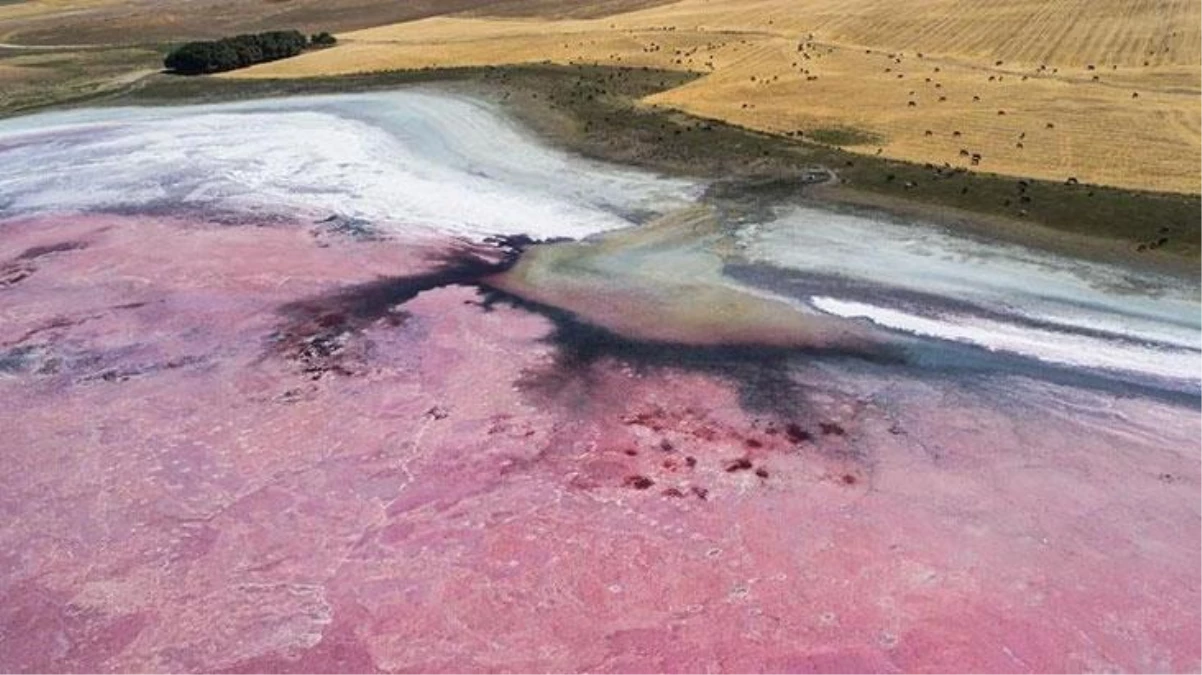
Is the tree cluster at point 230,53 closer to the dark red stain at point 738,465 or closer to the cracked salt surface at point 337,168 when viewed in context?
the cracked salt surface at point 337,168

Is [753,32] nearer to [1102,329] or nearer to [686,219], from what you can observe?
[686,219]

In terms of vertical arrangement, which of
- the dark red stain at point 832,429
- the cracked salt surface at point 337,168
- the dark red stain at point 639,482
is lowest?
the dark red stain at point 639,482

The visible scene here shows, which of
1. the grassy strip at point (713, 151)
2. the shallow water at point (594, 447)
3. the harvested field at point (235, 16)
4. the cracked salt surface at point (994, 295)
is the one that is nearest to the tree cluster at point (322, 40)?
the harvested field at point (235, 16)

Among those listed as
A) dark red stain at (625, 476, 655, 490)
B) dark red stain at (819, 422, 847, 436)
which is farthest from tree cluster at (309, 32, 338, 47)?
dark red stain at (625, 476, 655, 490)

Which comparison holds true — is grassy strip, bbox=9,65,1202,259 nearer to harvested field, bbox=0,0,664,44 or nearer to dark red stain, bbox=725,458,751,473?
dark red stain, bbox=725,458,751,473

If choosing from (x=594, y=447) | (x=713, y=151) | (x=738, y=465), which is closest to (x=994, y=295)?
(x=738, y=465)
